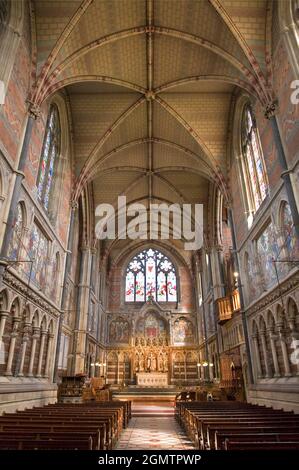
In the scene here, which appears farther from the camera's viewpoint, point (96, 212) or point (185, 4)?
point (96, 212)

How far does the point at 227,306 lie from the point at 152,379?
14.1 m

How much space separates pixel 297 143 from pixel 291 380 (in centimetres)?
898

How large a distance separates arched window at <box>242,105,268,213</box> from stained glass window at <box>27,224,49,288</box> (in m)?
11.5

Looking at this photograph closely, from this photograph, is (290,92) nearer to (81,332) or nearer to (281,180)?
(281,180)

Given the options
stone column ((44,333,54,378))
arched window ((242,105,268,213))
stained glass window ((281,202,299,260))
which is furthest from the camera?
stone column ((44,333,54,378))

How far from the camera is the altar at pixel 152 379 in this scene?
103 feet

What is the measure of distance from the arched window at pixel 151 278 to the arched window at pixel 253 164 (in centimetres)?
2180

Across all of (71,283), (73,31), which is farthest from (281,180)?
(71,283)

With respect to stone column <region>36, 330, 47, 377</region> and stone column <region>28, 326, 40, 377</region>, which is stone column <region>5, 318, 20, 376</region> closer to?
stone column <region>28, 326, 40, 377</region>

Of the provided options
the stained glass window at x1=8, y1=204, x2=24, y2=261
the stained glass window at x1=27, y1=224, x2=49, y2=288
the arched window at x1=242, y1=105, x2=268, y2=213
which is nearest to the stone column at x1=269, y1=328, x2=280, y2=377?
the arched window at x1=242, y1=105, x2=268, y2=213

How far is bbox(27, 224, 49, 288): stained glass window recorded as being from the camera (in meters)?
14.9

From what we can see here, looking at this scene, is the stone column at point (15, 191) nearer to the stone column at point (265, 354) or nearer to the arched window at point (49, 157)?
the arched window at point (49, 157)

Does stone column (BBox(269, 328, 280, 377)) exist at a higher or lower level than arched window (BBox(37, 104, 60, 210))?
lower

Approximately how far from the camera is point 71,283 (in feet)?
82.7
